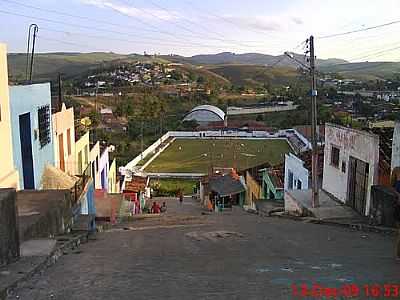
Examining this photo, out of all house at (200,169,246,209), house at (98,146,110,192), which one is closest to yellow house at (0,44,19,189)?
house at (98,146,110,192)

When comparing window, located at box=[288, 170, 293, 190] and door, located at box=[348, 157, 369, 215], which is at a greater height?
door, located at box=[348, 157, 369, 215]

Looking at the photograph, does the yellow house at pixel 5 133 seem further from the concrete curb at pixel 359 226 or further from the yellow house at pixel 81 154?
the yellow house at pixel 81 154

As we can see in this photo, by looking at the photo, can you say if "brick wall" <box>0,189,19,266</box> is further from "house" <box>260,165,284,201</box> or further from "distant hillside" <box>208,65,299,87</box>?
"distant hillside" <box>208,65,299,87</box>

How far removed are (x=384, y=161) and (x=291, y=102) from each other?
3300 inches

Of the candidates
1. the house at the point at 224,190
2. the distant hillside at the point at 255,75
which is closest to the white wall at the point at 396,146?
the house at the point at 224,190

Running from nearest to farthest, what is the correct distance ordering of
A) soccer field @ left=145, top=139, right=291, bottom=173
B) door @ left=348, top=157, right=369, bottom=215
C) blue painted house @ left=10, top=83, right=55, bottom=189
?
blue painted house @ left=10, top=83, right=55, bottom=189
door @ left=348, top=157, right=369, bottom=215
soccer field @ left=145, top=139, right=291, bottom=173

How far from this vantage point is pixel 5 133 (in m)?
12.8

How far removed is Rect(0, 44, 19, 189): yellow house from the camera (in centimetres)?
1251

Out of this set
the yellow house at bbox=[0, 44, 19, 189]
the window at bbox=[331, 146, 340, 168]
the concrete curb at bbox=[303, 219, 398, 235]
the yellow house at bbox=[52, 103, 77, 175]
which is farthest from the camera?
the yellow house at bbox=[52, 103, 77, 175]

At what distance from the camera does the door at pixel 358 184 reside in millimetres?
16734

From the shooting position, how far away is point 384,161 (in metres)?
15.9

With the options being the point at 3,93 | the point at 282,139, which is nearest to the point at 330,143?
the point at 3,93

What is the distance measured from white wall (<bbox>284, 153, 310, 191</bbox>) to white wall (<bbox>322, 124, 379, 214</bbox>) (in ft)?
7.33

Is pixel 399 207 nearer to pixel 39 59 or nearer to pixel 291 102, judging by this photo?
pixel 291 102
